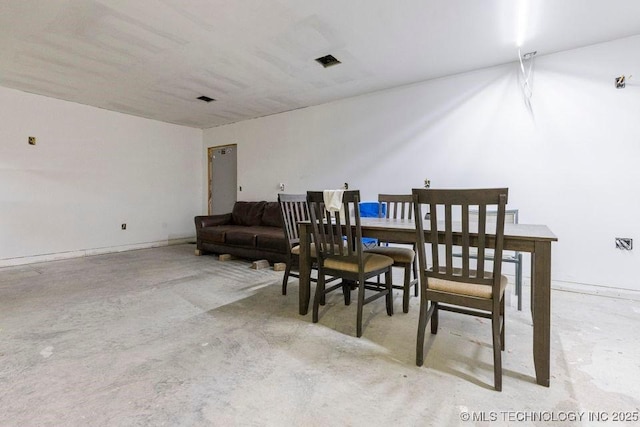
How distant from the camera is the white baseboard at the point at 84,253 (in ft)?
13.4

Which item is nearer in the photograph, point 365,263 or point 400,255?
point 365,263

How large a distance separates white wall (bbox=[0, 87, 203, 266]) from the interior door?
414 mm

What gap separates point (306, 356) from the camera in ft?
5.73

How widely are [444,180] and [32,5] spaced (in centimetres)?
421

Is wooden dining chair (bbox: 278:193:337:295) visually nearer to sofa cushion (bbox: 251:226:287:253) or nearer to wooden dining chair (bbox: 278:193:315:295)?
wooden dining chair (bbox: 278:193:315:295)

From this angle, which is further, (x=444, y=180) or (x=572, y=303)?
(x=444, y=180)

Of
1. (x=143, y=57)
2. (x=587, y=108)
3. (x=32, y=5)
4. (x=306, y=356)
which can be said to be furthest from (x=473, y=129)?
(x=32, y=5)

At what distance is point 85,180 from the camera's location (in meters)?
4.72

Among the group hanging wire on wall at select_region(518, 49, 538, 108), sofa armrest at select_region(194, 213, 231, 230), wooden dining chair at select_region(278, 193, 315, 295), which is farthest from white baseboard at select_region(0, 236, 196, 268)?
hanging wire on wall at select_region(518, 49, 538, 108)

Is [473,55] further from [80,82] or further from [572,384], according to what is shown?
[80,82]

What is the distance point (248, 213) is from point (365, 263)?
344cm

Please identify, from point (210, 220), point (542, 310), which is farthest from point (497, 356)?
point (210, 220)

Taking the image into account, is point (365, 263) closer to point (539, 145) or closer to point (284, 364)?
point (284, 364)

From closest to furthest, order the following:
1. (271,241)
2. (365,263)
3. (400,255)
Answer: (365,263), (400,255), (271,241)
